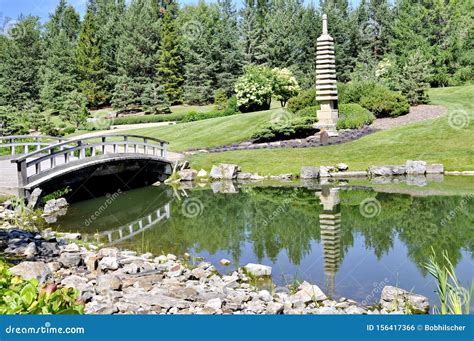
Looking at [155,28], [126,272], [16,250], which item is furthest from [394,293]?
[155,28]

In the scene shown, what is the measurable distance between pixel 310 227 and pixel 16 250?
25.9 feet

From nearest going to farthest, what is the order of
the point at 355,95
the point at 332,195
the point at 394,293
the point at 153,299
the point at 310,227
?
the point at 153,299 → the point at 394,293 → the point at 310,227 → the point at 332,195 → the point at 355,95

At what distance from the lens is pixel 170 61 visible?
208 ft

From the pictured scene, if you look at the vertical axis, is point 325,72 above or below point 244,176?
above

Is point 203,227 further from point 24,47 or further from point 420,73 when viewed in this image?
point 24,47

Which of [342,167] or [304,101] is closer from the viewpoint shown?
[342,167]

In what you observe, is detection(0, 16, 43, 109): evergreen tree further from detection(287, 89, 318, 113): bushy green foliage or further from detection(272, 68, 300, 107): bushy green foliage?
detection(287, 89, 318, 113): bushy green foliage

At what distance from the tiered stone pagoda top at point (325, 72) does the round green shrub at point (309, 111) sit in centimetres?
123

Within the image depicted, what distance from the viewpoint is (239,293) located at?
9.07 metres
